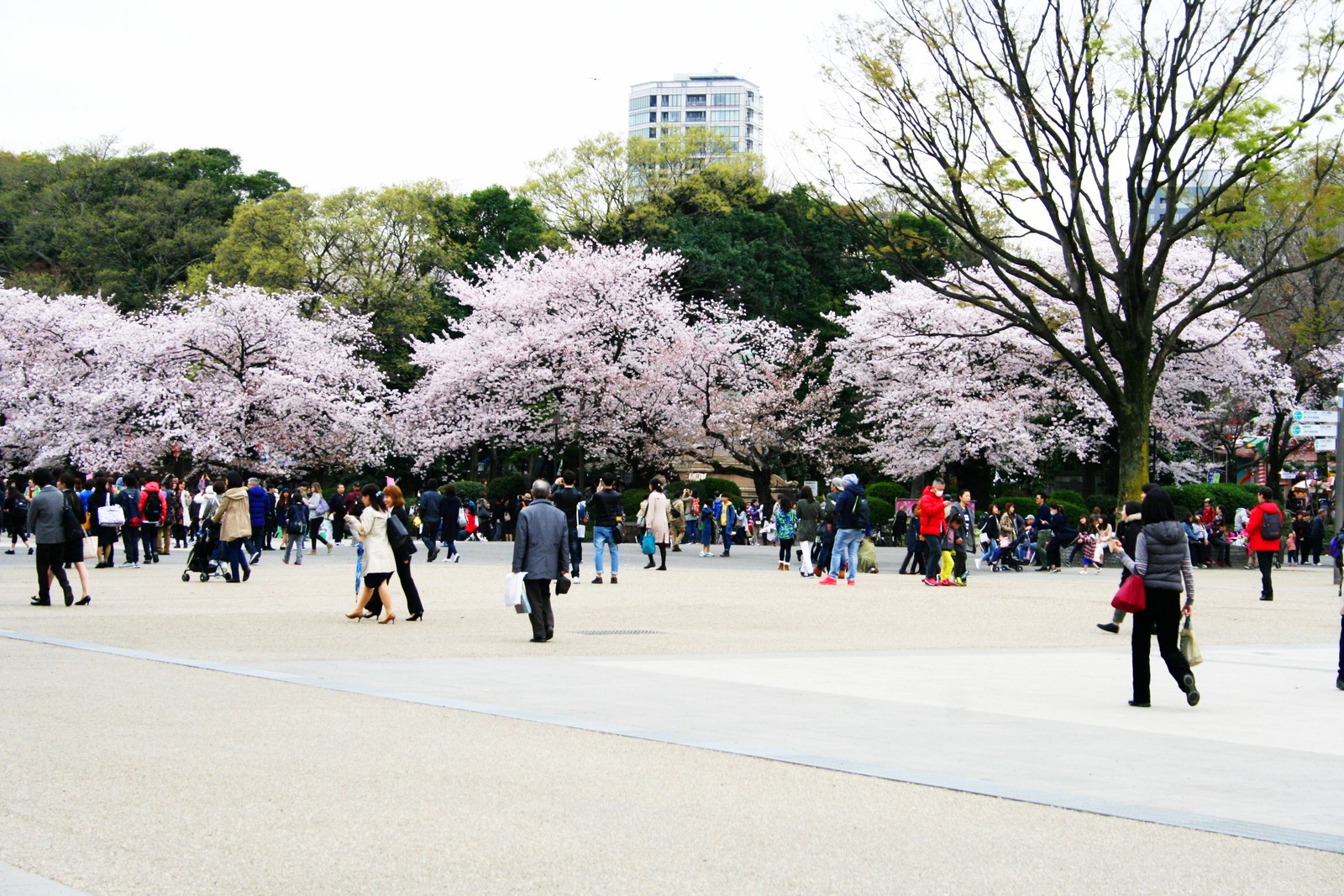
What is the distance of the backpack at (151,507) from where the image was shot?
1097 inches

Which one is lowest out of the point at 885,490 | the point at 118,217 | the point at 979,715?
the point at 979,715

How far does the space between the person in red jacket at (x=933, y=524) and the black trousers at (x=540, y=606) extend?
10961 millimetres

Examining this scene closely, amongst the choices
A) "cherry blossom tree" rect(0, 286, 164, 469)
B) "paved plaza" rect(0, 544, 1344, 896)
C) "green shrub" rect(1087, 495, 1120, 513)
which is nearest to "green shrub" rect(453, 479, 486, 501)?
"cherry blossom tree" rect(0, 286, 164, 469)

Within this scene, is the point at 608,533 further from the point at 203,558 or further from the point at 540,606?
the point at 540,606

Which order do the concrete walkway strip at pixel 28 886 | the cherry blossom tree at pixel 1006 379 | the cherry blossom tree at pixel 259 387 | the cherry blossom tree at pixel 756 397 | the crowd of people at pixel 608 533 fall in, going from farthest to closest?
the cherry blossom tree at pixel 756 397, the cherry blossom tree at pixel 259 387, the cherry blossom tree at pixel 1006 379, the crowd of people at pixel 608 533, the concrete walkway strip at pixel 28 886

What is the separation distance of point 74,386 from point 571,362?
60.6 feet

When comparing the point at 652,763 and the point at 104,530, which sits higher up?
the point at 104,530

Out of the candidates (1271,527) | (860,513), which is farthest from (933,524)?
(1271,527)

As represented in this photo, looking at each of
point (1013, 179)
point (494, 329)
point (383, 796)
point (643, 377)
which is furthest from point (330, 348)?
point (383, 796)

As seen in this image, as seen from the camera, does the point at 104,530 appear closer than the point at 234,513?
No

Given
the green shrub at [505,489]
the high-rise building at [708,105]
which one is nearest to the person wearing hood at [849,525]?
the green shrub at [505,489]

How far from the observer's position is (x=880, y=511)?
4006 cm

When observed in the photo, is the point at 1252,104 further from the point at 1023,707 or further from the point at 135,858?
the point at 135,858

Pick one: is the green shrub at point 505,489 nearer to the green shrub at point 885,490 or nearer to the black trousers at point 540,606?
the green shrub at point 885,490
